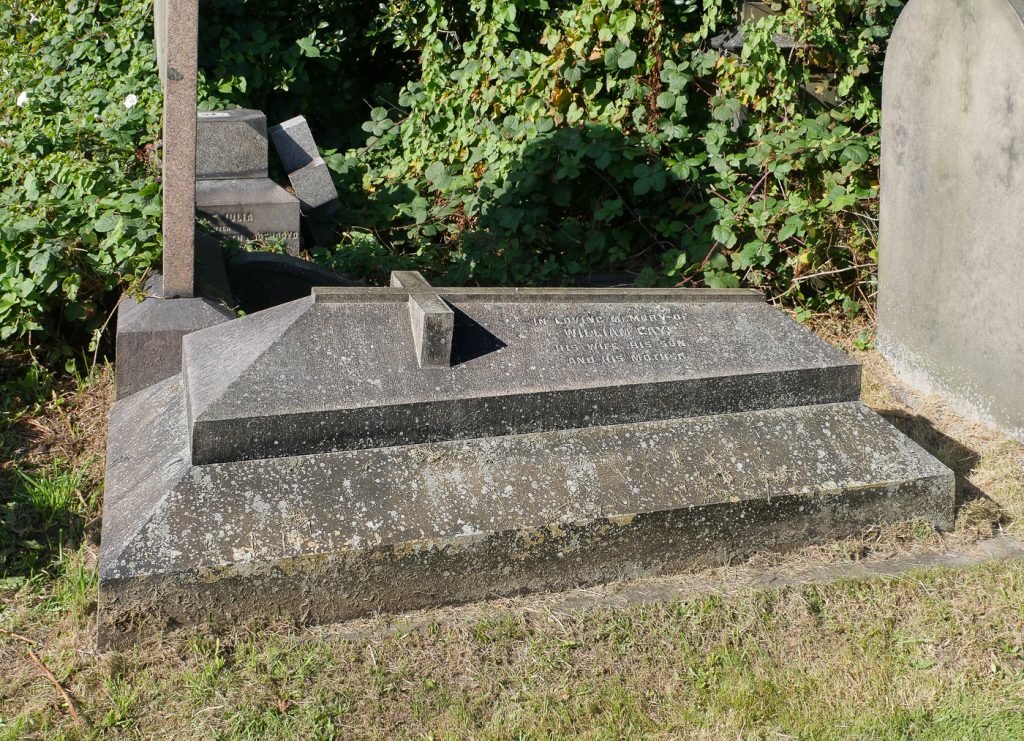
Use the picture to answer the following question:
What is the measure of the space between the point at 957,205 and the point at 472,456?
97.8 inches

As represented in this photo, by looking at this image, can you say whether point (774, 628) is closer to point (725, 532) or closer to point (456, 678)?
point (725, 532)

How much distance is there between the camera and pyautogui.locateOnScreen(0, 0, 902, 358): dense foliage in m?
4.41

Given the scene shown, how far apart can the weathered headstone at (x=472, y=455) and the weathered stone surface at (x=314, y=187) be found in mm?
3430

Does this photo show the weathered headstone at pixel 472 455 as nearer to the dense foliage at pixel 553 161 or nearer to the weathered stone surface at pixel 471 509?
the weathered stone surface at pixel 471 509

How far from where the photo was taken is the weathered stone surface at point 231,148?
6.20 meters

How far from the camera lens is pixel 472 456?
9.12 feet

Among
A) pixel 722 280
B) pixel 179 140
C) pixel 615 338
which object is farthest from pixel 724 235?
pixel 179 140

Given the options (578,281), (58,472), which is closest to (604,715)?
(58,472)

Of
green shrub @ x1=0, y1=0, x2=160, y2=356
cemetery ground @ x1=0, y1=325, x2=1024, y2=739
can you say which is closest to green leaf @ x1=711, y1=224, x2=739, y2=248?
cemetery ground @ x1=0, y1=325, x2=1024, y2=739

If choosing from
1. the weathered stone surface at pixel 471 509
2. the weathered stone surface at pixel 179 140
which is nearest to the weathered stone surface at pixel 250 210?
the weathered stone surface at pixel 179 140

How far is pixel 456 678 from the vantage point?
2475mm

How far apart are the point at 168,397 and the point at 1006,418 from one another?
314 cm

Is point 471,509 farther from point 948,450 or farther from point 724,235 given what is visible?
point 724,235

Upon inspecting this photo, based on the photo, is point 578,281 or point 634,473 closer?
point 634,473
